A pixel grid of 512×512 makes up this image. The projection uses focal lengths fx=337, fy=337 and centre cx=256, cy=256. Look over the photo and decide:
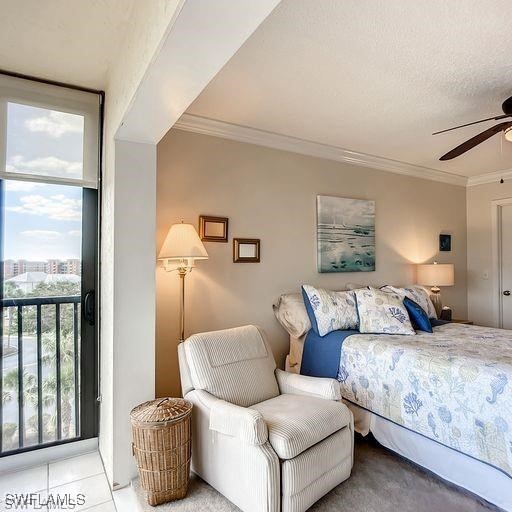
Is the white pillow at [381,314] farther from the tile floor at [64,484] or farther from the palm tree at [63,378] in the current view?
the palm tree at [63,378]

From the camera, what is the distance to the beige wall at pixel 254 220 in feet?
8.71

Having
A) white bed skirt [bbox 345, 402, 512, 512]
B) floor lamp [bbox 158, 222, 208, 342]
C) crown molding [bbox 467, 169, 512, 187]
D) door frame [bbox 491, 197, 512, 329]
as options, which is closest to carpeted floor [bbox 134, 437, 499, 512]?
white bed skirt [bbox 345, 402, 512, 512]

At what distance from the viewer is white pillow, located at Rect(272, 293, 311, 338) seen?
297 centimetres

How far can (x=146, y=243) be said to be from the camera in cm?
205

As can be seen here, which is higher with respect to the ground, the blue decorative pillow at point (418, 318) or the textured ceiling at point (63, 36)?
the textured ceiling at point (63, 36)

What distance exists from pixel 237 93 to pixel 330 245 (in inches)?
69.9

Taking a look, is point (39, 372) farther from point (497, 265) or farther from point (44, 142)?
point (497, 265)

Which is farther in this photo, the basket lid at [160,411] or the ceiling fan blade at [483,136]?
the ceiling fan blade at [483,136]

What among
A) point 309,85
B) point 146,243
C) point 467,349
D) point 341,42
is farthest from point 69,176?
point 467,349

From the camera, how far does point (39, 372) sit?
2328 millimetres

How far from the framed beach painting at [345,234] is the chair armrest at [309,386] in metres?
1.39

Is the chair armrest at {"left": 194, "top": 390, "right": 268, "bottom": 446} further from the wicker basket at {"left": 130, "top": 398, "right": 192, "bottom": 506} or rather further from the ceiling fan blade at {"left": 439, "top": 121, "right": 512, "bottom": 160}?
the ceiling fan blade at {"left": 439, "top": 121, "right": 512, "bottom": 160}

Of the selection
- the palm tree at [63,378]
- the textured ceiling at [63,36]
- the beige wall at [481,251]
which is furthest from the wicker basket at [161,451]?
the beige wall at [481,251]

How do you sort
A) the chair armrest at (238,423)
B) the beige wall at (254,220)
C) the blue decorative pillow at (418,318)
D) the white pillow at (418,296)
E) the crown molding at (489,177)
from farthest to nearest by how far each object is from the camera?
the crown molding at (489,177) < the white pillow at (418,296) < the blue decorative pillow at (418,318) < the beige wall at (254,220) < the chair armrest at (238,423)
